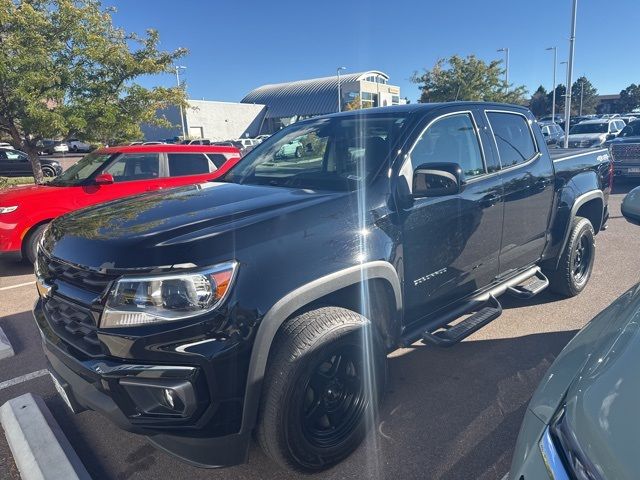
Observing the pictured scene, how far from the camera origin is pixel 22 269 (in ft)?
21.8

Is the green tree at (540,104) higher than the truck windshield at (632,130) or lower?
higher

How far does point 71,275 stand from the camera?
7.44ft

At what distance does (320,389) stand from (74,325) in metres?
1.28

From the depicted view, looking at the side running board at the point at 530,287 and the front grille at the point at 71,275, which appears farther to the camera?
the side running board at the point at 530,287

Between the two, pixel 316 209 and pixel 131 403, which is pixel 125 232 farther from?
pixel 316 209

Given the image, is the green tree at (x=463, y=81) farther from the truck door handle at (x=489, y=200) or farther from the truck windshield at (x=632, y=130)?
the truck door handle at (x=489, y=200)

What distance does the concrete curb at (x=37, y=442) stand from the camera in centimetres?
238

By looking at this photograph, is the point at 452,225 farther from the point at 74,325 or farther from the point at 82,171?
the point at 82,171

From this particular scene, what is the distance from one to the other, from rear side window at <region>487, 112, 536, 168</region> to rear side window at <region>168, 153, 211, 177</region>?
17.2 feet

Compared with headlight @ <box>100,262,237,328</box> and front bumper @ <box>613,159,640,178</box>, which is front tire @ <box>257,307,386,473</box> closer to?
headlight @ <box>100,262,237,328</box>

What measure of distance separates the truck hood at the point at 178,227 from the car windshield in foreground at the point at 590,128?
2282 centimetres

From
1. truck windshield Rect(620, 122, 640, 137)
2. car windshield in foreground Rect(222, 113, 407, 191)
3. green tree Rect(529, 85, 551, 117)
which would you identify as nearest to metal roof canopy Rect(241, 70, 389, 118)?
green tree Rect(529, 85, 551, 117)

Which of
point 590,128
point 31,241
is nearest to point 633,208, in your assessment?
point 31,241

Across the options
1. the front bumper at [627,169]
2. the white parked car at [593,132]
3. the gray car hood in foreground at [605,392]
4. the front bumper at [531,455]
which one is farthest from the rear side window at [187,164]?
the white parked car at [593,132]
